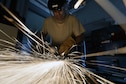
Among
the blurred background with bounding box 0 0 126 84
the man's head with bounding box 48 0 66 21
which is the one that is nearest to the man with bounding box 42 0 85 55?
the man's head with bounding box 48 0 66 21

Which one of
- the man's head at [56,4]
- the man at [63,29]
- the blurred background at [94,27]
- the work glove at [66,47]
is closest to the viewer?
the work glove at [66,47]

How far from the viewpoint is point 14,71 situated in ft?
3.19

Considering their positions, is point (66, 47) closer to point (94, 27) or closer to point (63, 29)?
point (63, 29)

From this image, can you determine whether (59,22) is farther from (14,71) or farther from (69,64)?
(14,71)

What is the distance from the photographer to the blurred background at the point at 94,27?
201 centimetres

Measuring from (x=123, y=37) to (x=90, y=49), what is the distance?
2.30 ft

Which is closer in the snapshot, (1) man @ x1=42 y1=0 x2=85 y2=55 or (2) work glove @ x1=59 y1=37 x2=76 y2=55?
(2) work glove @ x1=59 y1=37 x2=76 y2=55

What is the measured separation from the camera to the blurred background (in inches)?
79.2

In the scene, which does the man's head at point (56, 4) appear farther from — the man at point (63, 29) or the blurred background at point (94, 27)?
the blurred background at point (94, 27)

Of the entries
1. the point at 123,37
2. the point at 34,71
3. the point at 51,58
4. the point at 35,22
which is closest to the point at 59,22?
the point at 51,58

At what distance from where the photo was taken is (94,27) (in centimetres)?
292

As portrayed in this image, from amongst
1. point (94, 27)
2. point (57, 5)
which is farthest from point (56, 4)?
point (94, 27)

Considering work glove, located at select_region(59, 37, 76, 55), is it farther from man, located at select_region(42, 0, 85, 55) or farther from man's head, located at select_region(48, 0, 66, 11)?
man's head, located at select_region(48, 0, 66, 11)

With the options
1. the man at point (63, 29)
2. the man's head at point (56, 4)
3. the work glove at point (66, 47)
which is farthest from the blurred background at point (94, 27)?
the work glove at point (66, 47)
